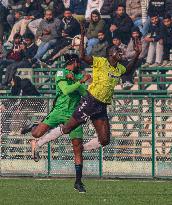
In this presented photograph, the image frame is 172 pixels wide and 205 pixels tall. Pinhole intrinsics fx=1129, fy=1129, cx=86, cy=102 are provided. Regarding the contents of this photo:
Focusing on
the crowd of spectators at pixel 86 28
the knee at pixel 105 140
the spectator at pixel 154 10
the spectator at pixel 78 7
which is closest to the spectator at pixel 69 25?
the crowd of spectators at pixel 86 28

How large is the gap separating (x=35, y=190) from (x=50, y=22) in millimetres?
10852

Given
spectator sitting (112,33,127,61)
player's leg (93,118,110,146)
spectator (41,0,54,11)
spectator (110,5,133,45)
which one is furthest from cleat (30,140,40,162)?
spectator (41,0,54,11)

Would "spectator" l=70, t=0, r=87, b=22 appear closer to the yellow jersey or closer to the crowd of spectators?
the crowd of spectators

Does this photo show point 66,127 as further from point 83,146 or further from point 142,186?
point 142,186

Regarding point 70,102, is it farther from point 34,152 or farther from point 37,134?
point 34,152

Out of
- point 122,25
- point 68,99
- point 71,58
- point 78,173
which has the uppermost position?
point 71,58

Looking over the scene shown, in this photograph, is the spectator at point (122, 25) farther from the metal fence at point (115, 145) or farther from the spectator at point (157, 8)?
the metal fence at point (115, 145)

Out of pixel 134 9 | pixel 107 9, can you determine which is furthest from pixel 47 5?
pixel 134 9

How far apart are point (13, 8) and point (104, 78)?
1341cm

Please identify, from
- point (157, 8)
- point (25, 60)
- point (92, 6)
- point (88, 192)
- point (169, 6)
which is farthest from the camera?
point (92, 6)

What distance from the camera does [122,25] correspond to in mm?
27297

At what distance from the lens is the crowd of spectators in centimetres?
2673

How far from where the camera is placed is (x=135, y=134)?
73.8 feet

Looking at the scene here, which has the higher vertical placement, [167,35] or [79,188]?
[167,35]
